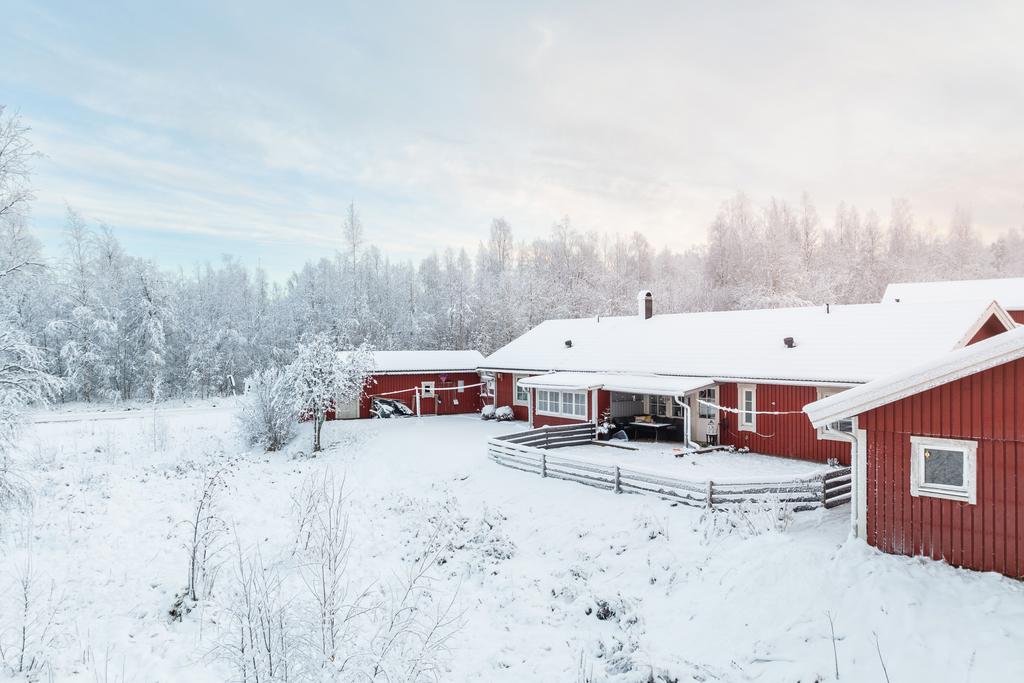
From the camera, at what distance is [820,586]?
798 cm

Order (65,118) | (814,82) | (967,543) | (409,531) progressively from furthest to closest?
(814,82), (65,118), (409,531), (967,543)

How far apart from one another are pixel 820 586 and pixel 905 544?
1.70 meters

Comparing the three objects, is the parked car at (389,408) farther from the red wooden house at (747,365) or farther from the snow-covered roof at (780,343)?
the red wooden house at (747,365)

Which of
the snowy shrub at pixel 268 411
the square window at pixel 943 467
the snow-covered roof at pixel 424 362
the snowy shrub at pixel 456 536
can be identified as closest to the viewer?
the square window at pixel 943 467

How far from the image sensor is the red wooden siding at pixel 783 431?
1542 centimetres

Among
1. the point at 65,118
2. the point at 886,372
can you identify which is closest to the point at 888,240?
the point at 886,372

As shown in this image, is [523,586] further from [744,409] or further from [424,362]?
[424,362]

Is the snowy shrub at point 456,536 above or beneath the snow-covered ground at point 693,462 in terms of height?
beneath

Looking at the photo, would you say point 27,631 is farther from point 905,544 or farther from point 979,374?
point 979,374

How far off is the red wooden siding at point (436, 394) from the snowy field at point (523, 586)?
1100cm

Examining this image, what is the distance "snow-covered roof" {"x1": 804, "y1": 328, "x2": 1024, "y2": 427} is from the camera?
24.1 ft

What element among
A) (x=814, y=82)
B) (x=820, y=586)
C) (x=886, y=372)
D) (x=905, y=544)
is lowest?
(x=820, y=586)

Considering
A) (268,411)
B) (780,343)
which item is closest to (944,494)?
(780,343)

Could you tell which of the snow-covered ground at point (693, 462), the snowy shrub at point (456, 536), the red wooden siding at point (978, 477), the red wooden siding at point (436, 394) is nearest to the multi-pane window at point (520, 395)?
the red wooden siding at point (436, 394)
